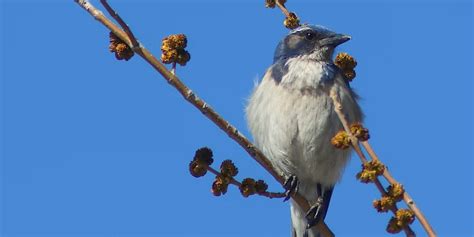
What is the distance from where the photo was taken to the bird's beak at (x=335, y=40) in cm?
829

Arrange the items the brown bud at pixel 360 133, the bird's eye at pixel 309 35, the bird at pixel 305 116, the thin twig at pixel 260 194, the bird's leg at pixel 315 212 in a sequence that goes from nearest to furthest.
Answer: the brown bud at pixel 360 133 < the thin twig at pixel 260 194 < the bird's leg at pixel 315 212 < the bird at pixel 305 116 < the bird's eye at pixel 309 35

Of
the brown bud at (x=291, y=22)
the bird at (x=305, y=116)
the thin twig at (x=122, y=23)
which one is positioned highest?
the bird at (x=305, y=116)

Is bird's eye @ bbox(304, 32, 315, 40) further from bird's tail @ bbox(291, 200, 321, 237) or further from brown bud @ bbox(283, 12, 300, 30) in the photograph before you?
brown bud @ bbox(283, 12, 300, 30)

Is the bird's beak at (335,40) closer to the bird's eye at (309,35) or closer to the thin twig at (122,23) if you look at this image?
the bird's eye at (309,35)

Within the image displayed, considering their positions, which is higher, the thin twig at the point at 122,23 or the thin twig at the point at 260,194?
the thin twig at the point at 122,23

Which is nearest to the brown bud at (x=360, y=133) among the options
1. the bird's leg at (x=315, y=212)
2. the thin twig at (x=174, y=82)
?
the thin twig at (x=174, y=82)

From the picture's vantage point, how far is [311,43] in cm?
854

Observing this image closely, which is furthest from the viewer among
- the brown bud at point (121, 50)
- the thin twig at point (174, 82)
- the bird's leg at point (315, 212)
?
the bird's leg at point (315, 212)

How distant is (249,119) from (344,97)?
4.02 ft

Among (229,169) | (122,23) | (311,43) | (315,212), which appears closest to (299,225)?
(315,212)

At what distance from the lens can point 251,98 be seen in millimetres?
8570

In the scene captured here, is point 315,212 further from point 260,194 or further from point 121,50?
point 121,50

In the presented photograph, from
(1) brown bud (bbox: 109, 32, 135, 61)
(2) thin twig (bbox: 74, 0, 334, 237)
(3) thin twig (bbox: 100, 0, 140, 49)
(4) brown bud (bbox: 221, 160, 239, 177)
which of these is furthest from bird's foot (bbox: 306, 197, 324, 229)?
(3) thin twig (bbox: 100, 0, 140, 49)

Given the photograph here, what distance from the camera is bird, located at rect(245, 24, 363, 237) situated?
297 inches
